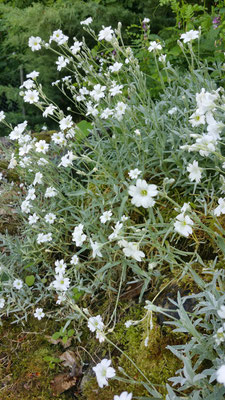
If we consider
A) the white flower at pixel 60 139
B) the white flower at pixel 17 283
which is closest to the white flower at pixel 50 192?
the white flower at pixel 60 139

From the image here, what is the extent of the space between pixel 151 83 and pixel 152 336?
248cm

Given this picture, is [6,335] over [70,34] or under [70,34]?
under

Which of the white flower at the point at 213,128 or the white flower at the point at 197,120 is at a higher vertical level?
the white flower at the point at 213,128

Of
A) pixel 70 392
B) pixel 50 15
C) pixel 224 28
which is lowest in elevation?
pixel 70 392

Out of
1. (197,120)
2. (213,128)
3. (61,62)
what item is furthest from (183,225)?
(61,62)

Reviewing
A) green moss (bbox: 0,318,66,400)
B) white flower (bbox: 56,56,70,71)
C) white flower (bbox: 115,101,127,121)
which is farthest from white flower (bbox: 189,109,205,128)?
green moss (bbox: 0,318,66,400)

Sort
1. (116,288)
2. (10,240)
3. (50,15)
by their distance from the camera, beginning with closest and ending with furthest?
1. (116,288)
2. (10,240)
3. (50,15)

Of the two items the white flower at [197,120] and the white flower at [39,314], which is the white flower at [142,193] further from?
the white flower at [39,314]

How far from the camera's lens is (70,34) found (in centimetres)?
474

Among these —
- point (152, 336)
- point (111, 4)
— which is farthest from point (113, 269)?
point (111, 4)

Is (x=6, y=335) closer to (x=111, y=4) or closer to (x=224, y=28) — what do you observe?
(x=224, y=28)

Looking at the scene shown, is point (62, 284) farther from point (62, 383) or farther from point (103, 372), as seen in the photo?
point (103, 372)

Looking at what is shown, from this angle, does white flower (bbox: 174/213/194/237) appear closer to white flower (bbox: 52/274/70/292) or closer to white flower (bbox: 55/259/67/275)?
white flower (bbox: 52/274/70/292)

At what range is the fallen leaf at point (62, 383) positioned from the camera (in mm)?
2205
